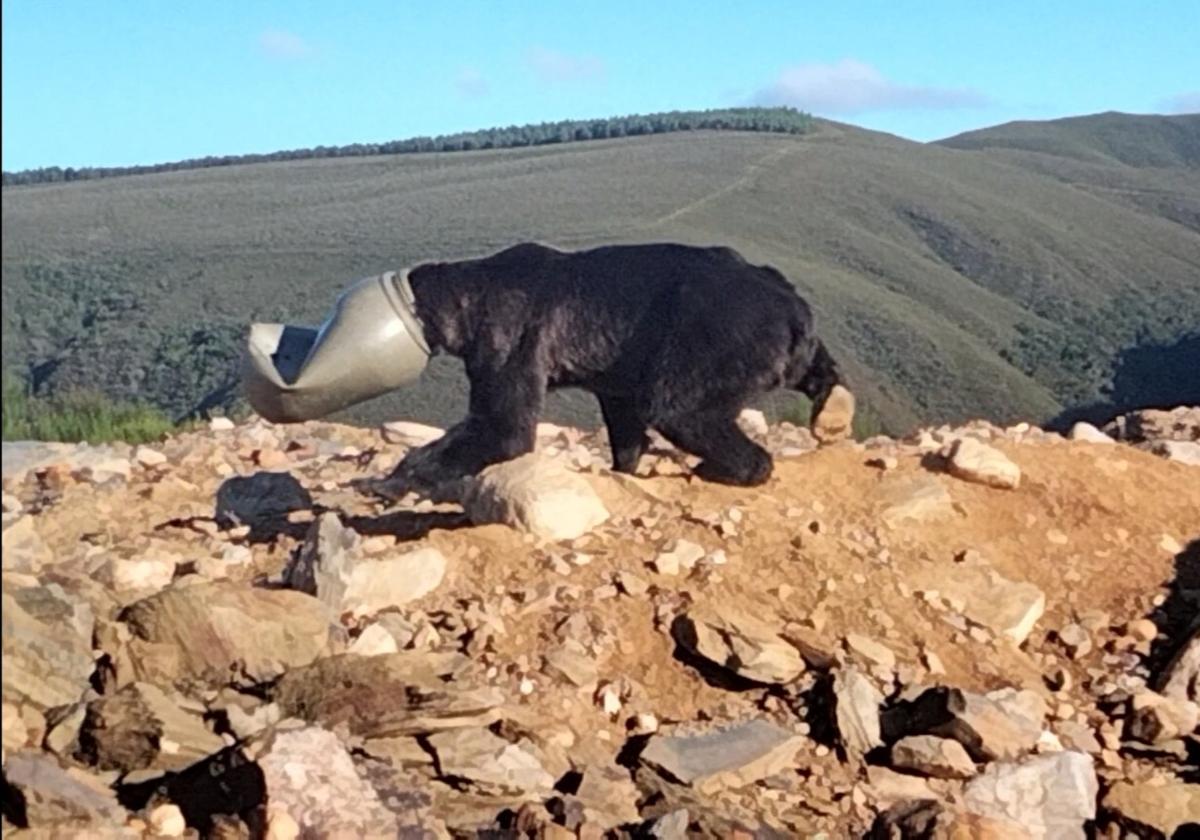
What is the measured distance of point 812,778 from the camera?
398cm

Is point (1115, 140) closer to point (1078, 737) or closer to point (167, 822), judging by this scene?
point (1078, 737)

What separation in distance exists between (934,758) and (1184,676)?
92cm

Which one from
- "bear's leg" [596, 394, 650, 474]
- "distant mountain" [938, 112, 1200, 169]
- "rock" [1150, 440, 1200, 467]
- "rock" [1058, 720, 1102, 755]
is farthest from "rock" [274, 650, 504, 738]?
"distant mountain" [938, 112, 1200, 169]

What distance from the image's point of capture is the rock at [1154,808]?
154 inches

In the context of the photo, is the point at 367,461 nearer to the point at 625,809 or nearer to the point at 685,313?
the point at 685,313

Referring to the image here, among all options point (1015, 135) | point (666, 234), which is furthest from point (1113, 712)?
point (1015, 135)

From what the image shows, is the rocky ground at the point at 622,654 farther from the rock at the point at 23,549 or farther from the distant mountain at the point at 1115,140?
the distant mountain at the point at 1115,140

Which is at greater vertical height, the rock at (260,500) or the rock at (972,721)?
the rock at (260,500)

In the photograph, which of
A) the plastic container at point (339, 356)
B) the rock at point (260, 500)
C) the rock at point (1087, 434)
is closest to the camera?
the plastic container at point (339, 356)

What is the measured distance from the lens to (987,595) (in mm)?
4730

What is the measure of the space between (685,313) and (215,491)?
1900 mm

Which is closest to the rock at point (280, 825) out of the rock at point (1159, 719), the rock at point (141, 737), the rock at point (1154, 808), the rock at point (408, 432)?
the rock at point (141, 737)

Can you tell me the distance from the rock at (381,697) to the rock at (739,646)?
2.32 feet

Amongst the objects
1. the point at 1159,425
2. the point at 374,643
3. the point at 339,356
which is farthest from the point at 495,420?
the point at 1159,425
